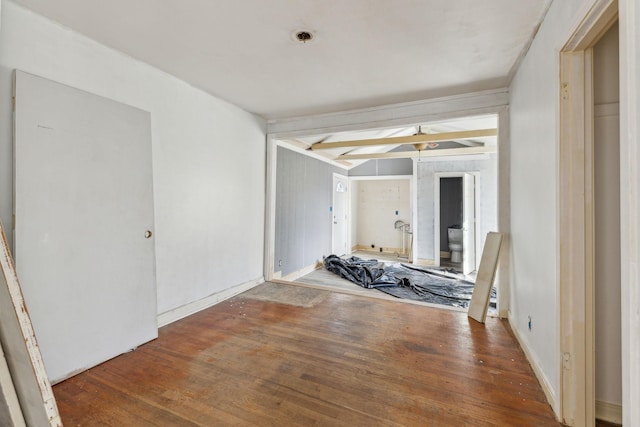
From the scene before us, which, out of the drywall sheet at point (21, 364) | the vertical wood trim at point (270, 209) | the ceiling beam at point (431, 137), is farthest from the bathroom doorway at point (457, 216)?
the drywall sheet at point (21, 364)

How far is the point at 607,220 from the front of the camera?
63.9 inches

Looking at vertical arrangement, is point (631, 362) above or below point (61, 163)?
below

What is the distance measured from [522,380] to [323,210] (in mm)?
4917

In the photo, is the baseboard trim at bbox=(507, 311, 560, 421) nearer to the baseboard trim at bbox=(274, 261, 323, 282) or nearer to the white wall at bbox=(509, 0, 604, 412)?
the white wall at bbox=(509, 0, 604, 412)

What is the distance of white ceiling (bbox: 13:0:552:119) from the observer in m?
1.88

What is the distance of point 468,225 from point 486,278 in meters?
3.03

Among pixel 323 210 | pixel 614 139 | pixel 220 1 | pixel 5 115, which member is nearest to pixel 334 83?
pixel 220 1

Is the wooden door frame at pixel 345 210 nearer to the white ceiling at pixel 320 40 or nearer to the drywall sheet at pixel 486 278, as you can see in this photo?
the white ceiling at pixel 320 40

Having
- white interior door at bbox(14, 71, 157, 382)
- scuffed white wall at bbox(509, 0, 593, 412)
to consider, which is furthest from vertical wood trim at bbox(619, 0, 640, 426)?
white interior door at bbox(14, 71, 157, 382)

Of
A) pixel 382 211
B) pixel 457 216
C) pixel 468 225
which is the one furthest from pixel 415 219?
pixel 382 211

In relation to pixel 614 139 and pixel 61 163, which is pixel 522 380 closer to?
pixel 614 139

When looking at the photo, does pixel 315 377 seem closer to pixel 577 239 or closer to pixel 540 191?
pixel 577 239

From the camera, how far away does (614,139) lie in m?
1.59

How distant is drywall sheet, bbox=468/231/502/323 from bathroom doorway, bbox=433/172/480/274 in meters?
2.77
